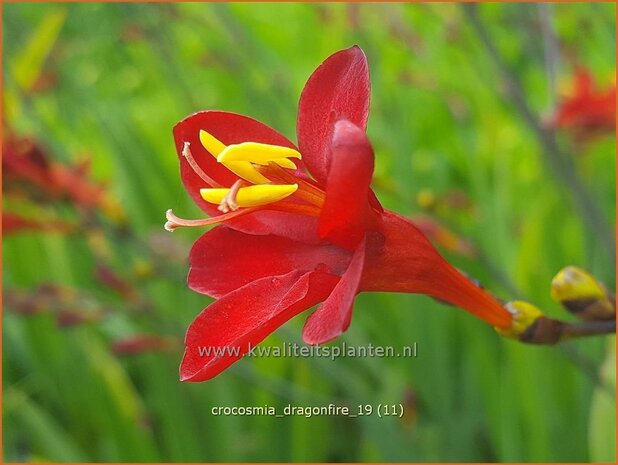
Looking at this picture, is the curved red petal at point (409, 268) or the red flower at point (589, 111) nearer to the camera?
the curved red petal at point (409, 268)

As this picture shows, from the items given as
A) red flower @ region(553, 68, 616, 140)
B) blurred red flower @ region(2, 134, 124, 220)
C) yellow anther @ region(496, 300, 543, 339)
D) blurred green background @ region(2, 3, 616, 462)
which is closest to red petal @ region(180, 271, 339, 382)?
yellow anther @ region(496, 300, 543, 339)

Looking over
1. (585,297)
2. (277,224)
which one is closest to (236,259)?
(277,224)

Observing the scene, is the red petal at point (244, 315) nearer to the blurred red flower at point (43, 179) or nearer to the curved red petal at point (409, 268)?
the curved red petal at point (409, 268)

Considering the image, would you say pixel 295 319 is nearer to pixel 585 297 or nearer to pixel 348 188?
pixel 585 297

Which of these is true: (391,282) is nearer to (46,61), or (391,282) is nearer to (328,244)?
(328,244)

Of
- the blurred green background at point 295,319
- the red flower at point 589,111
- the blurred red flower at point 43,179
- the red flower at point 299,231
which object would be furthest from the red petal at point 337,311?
the red flower at point 589,111

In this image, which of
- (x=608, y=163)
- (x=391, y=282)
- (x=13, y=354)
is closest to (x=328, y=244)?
(x=391, y=282)
